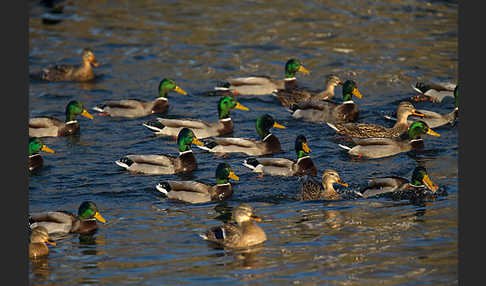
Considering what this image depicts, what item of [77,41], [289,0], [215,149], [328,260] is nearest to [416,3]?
[289,0]

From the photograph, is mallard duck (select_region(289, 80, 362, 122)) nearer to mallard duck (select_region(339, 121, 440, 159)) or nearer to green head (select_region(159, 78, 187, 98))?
mallard duck (select_region(339, 121, 440, 159))

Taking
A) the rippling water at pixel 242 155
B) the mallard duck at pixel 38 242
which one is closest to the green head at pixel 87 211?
the rippling water at pixel 242 155

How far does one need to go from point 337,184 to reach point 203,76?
7433 mm

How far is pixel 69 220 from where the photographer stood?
13.0m

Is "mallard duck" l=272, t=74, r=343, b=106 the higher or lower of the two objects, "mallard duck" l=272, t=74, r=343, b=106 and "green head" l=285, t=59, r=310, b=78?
the lower

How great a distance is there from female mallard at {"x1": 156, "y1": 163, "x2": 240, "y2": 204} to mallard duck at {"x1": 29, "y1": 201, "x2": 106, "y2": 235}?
159 centimetres

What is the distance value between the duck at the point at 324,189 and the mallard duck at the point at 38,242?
407 centimetres

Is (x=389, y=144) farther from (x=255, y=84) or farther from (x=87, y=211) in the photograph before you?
(x=87, y=211)

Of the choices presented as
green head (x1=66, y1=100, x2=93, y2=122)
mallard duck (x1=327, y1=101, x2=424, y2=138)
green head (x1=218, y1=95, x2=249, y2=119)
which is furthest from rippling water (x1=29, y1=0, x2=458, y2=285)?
green head (x1=218, y1=95, x2=249, y2=119)

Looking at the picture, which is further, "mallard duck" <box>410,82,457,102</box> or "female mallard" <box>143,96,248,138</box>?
"mallard duck" <box>410,82,457,102</box>

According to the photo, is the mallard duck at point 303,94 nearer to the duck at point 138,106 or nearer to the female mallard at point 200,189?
the duck at point 138,106

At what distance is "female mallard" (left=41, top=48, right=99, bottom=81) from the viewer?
70.7 feet

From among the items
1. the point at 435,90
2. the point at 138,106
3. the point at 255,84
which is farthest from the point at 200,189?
the point at 435,90

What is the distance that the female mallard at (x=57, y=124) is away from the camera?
1777cm
